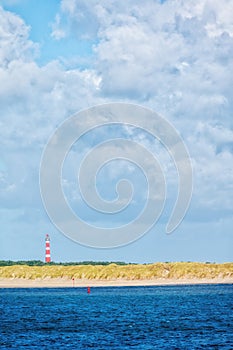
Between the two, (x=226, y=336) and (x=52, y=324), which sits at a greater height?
(x=52, y=324)

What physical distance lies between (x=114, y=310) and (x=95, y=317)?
11.8m

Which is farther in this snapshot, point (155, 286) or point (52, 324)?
point (155, 286)

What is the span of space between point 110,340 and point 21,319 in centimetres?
2739

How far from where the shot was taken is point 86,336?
67.6m

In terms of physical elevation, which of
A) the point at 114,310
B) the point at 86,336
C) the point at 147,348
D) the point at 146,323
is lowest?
the point at 147,348

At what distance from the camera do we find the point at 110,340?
63.7 m

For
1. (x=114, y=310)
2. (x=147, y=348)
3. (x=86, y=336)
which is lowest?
(x=147, y=348)

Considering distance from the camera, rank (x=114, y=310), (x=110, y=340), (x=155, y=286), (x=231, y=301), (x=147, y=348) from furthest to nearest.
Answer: (x=155, y=286), (x=231, y=301), (x=114, y=310), (x=110, y=340), (x=147, y=348)

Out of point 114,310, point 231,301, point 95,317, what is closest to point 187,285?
→ point 231,301

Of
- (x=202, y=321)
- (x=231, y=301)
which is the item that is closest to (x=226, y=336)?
(x=202, y=321)

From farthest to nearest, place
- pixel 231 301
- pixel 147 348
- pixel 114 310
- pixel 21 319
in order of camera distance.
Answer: pixel 231 301, pixel 114 310, pixel 21 319, pixel 147 348

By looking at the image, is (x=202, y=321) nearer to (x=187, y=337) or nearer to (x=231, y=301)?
(x=187, y=337)

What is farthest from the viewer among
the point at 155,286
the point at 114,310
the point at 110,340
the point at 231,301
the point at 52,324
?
the point at 155,286

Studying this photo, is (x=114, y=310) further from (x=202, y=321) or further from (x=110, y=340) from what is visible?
(x=110, y=340)
